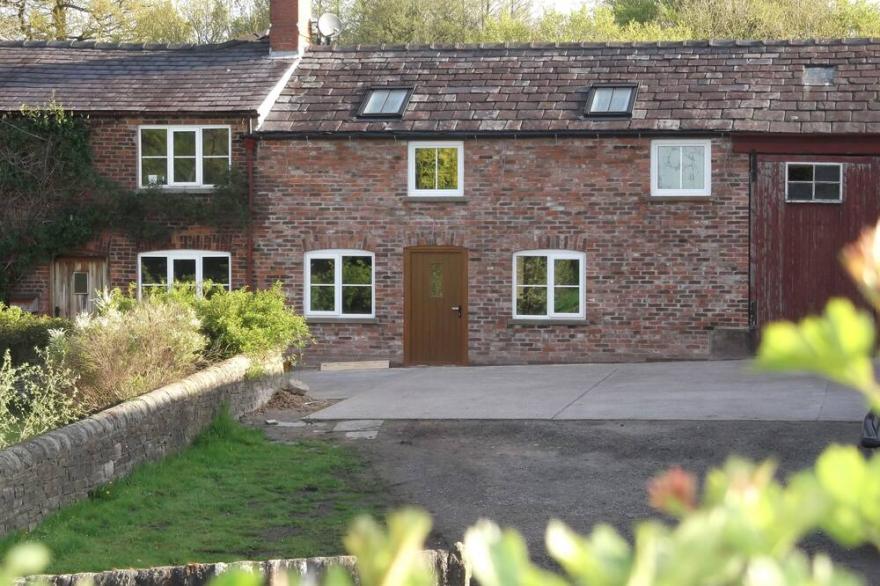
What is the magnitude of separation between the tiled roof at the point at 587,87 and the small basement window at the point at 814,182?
77 centimetres

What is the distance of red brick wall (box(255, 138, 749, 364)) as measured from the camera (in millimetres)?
22500

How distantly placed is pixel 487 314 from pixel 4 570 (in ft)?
72.7

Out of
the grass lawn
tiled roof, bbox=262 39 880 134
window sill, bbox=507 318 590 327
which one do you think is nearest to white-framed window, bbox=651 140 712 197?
tiled roof, bbox=262 39 880 134

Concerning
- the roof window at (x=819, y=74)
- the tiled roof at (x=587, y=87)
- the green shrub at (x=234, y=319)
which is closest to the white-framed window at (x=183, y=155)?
the tiled roof at (x=587, y=87)

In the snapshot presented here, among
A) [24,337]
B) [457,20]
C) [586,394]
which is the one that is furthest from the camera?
[457,20]

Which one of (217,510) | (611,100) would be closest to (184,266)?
(611,100)

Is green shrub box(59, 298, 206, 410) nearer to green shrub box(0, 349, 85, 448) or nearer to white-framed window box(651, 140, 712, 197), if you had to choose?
green shrub box(0, 349, 85, 448)

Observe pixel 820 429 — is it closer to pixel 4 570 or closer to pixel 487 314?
pixel 487 314

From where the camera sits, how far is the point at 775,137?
870 inches

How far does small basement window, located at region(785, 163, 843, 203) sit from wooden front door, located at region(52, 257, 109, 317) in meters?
12.7

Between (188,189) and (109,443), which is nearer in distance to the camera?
(109,443)

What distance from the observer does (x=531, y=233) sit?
75.5ft

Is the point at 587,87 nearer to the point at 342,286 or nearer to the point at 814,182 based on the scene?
the point at 814,182

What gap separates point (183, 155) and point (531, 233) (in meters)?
6.74
